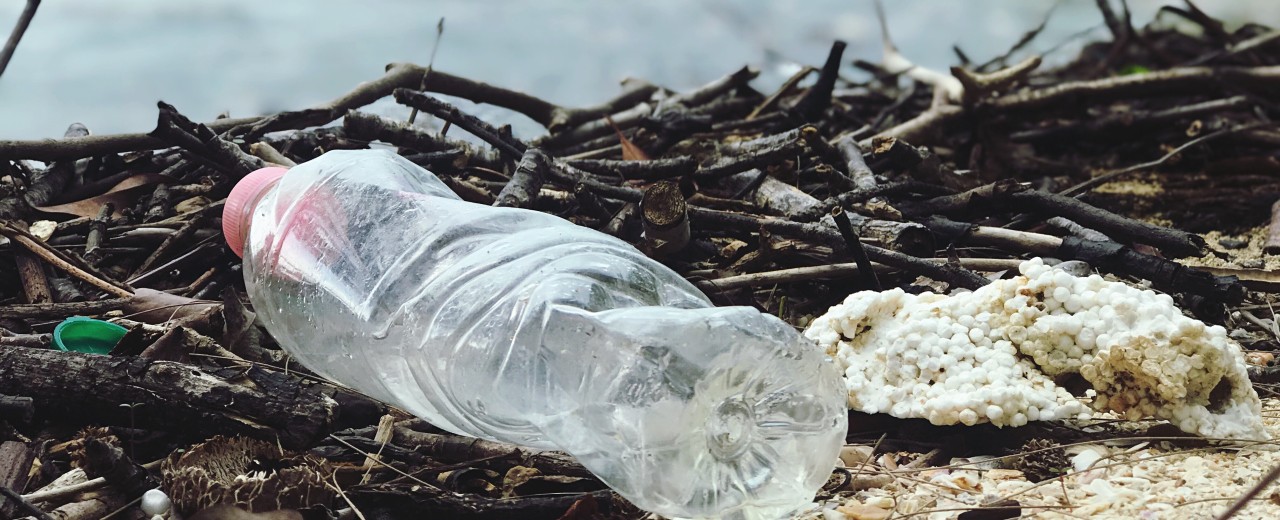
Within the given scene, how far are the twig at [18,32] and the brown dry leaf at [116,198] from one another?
42 cm

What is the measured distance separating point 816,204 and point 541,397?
4.10 ft

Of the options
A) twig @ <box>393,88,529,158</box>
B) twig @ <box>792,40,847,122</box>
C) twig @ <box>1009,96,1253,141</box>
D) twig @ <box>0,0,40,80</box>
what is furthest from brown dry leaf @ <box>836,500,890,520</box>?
twig @ <box>1009,96,1253,141</box>

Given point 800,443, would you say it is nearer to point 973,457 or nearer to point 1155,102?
point 973,457

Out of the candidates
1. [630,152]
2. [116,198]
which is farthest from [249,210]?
[630,152]

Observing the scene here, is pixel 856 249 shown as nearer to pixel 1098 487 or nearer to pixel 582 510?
pixel 1098 487

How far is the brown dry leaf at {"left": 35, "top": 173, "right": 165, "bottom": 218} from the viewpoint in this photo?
267 centimetres

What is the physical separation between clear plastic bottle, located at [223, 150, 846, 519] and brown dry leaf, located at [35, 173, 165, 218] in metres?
0.86

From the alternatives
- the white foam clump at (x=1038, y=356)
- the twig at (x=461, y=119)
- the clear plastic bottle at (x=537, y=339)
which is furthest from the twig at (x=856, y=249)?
the twig at (x=461, y=119)

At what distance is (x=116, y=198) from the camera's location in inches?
109

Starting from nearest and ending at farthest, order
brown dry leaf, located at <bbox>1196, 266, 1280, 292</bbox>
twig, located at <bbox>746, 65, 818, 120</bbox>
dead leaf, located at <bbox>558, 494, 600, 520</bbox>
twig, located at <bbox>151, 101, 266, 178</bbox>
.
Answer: dead leaf, located at <bbox>558, 494, 600, 520</bbox>, brown dry leaf, located at <bbox>1196, 266, 1280, 292</bbox>, twig, located at <bbox>151, 101, 266, 178</bbox>, twig, located at <bbox>746, 65, 818, 120</bbox>

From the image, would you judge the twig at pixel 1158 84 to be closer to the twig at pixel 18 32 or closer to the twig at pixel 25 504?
the twig at pixel 18 32

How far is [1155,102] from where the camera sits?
4.52 metres

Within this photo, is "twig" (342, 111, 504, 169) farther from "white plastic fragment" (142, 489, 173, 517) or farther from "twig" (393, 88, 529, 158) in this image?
"white plastic fragment" (142, 489, 173, 517)

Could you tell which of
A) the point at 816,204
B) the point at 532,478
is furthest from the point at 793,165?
the point at 532,478
